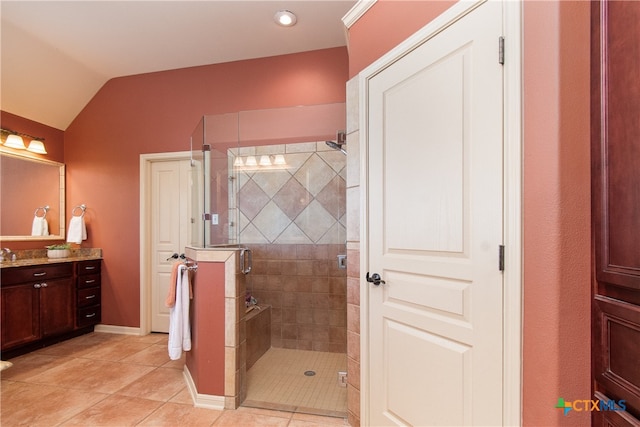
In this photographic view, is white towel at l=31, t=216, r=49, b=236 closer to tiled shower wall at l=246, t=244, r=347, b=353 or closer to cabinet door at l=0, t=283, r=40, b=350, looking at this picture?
cabinet door at l=0, t=283, r=40, b=350

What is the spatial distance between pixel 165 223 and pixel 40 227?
1399 millimetres

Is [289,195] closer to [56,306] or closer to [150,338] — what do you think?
[150,338]

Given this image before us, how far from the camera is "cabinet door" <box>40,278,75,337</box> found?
2988 millimetres

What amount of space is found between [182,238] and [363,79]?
283cm

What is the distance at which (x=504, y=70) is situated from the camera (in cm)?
107

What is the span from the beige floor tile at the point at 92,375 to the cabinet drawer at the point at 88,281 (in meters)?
0.93

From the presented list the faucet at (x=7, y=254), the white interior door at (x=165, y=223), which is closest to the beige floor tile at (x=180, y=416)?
the white interior door at (x=165, y=223)

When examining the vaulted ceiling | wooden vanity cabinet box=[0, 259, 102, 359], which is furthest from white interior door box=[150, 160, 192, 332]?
the vaulted ceiling

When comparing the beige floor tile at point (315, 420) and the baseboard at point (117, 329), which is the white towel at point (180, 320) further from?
the baseboard at point (117, 329)

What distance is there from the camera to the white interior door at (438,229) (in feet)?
3.67

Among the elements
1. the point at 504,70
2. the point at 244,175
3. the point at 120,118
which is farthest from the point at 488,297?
the point at 120,118

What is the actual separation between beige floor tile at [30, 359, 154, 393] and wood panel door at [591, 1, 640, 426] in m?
2.90

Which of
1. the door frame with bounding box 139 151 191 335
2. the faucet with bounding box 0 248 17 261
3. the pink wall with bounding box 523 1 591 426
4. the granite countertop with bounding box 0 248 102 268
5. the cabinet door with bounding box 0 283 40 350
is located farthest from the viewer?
the door frame with bounding box 139 151 191 335

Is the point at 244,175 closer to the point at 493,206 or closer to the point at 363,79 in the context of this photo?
the point at 363,79
